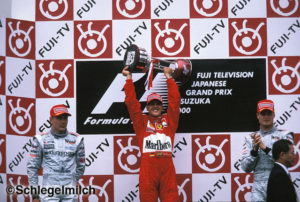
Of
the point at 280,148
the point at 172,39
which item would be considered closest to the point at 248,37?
the point at 172,39

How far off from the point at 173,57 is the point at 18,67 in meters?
1.92

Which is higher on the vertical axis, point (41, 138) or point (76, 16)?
point (76, 16)

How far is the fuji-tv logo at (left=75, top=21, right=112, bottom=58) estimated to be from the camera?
543cm

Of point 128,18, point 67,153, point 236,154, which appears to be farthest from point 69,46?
point 236,154

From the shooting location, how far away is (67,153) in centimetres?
434

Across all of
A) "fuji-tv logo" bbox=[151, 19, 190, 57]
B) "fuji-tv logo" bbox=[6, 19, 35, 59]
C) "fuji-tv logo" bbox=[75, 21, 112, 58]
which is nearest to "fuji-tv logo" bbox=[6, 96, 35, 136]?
Answer: "fuji-tv logo" bbox=[6, 19, 35, 59]

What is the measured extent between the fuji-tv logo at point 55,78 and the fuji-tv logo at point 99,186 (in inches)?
42.3

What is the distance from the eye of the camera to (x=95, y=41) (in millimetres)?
5430

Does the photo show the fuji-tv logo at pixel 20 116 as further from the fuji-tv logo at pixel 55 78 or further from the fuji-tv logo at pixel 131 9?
the fuji-tv logo at pixel 131 9

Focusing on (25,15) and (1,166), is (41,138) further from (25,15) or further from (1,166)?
(25,15)

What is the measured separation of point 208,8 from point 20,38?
7.76 feet

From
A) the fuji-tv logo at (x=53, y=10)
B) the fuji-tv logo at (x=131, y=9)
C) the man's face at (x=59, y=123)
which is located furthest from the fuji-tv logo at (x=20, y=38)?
the man's face at (x=59, y=123)

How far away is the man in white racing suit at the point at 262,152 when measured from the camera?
4172 mm

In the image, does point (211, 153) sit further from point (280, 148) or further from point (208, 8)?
point (280, 148)
